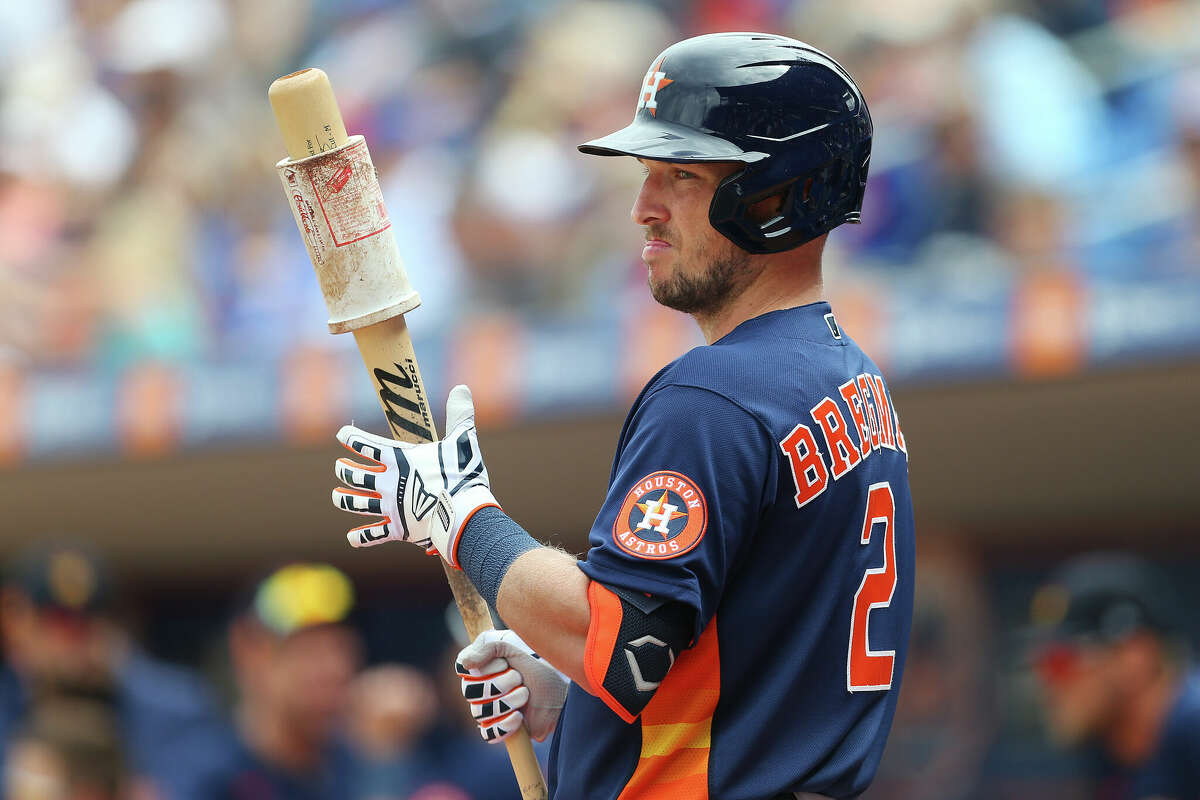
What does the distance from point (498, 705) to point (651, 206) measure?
30.2 inches

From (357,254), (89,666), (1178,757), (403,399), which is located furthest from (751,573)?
(89,666)

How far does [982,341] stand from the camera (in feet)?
17.3

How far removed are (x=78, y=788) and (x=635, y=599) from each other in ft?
9.20

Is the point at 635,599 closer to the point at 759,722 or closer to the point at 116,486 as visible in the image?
the point at 759,722

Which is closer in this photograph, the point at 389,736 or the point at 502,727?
the point at 502,727

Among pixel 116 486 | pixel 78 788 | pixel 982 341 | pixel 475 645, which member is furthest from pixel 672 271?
pixel 116 486

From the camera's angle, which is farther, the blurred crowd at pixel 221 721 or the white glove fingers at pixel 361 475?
the blurred crowd at pixel 221 721

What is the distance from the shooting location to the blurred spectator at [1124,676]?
397 cm

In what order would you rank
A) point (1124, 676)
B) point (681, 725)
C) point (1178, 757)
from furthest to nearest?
1. point (1124, 676)
2. point (1178, 757)
3. point (681, 725)

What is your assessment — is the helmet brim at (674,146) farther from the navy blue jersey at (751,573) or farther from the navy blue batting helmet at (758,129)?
the navy blue jersey at (751,573)

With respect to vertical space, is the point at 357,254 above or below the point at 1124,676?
above

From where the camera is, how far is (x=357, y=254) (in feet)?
7.50

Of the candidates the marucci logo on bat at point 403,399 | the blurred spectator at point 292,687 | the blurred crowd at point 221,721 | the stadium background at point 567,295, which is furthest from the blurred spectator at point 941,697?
the marucci logo on bat at point 403,399

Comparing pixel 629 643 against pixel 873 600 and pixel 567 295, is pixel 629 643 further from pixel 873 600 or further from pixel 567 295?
A: pixel 567 295
